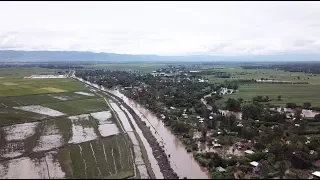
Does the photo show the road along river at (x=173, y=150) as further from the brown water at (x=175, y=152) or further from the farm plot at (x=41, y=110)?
the farm plot at (x=41, y=110)

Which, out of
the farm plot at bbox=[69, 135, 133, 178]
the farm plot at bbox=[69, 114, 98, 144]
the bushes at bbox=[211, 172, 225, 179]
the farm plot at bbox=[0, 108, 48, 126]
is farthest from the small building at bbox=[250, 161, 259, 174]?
the farm plot at bbox=[0, 108, 48, 126]

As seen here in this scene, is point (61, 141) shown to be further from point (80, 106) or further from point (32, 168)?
point (80, 106)

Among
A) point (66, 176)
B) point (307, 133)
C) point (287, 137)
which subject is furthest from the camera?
point (307, 133)

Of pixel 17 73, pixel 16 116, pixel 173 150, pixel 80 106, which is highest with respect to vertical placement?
pixel 17 73

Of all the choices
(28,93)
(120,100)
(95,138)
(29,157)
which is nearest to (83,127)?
(95,138)

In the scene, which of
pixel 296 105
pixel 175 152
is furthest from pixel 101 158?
pixel 296 105

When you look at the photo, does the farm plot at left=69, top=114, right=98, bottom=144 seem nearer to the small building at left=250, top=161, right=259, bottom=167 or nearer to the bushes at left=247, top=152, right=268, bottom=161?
the bushes at left=247, top=152, right=268, bottom=161

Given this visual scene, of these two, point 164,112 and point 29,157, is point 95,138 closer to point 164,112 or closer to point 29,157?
point 29,157
